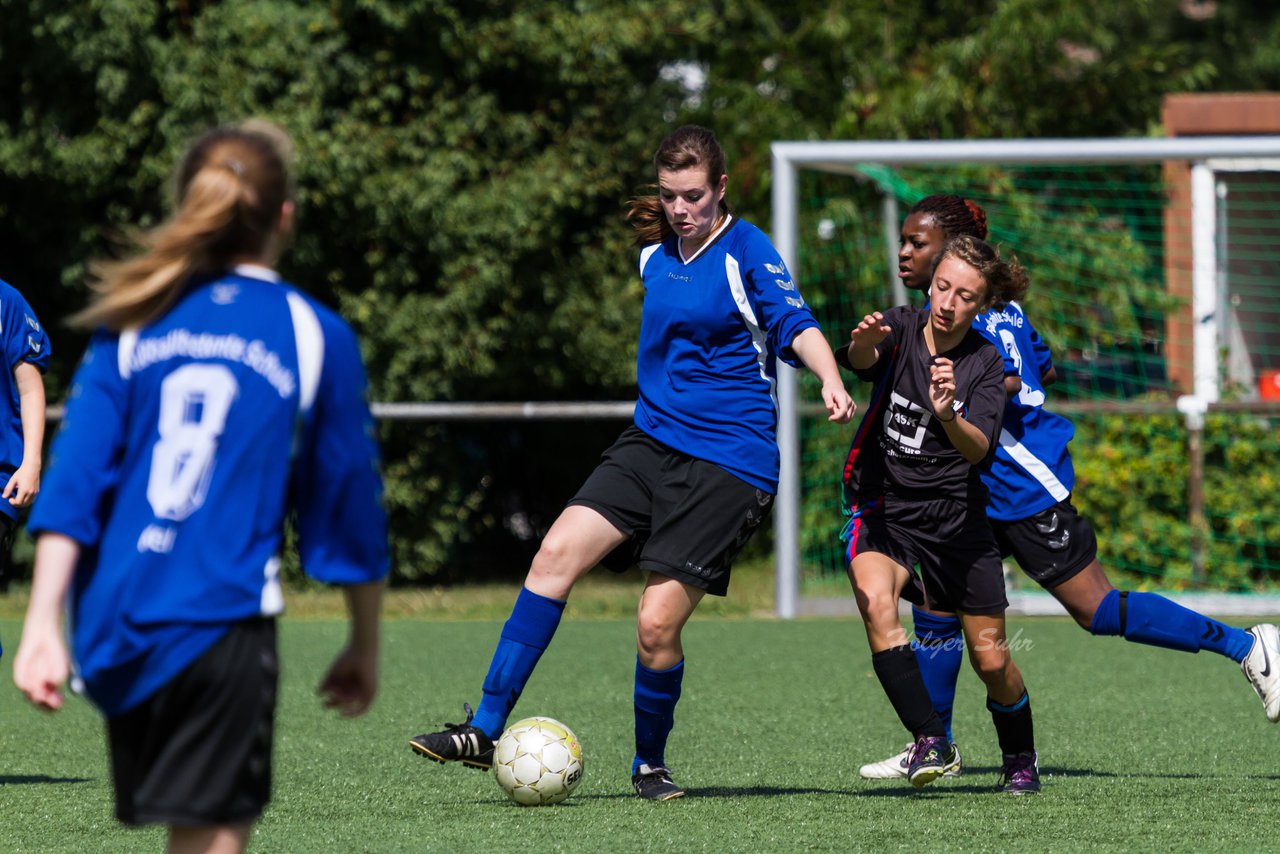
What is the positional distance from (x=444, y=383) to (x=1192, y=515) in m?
5.17

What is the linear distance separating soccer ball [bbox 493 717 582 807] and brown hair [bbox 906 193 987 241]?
1843mm

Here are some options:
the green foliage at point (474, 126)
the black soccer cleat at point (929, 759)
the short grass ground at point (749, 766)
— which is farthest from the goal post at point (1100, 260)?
the black soccer cleat at point (929, 759)

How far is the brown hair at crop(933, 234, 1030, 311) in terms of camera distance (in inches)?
186

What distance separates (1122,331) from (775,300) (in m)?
7.36

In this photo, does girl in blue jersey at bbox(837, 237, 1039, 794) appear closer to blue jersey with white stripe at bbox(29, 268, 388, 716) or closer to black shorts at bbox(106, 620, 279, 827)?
blue jersey with white stripe at bbox(29, 268, 388, 716)

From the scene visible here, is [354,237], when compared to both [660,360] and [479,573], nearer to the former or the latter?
[479,573]

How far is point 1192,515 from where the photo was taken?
35.7 feet

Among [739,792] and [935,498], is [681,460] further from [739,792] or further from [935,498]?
[739,792]

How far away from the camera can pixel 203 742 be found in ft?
8.11

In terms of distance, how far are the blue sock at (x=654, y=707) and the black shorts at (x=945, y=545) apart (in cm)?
63

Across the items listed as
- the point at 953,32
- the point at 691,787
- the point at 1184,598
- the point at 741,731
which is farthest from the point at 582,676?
the point at 953,32

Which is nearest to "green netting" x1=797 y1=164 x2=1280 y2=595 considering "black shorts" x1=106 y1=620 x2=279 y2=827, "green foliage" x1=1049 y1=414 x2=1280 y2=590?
"green foliage" x1=1049 y1=414 x2=1280 y2=590

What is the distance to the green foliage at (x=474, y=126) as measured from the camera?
38.6ft

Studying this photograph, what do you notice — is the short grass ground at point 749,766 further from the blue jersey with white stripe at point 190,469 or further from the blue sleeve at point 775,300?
the blue jersey with white stripe at point 190,469
